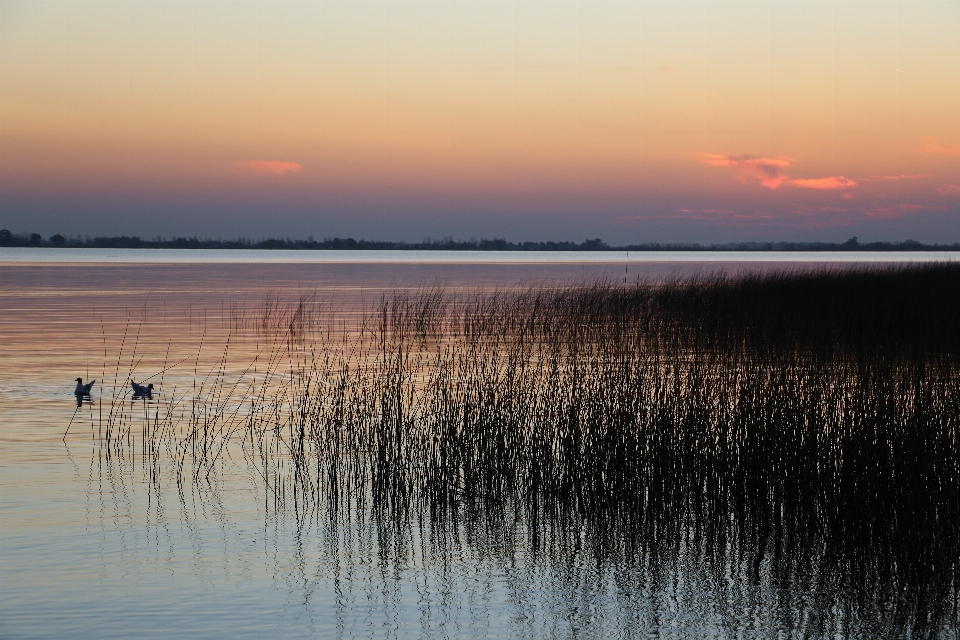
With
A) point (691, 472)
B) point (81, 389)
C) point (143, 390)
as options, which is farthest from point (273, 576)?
point (81, 389)

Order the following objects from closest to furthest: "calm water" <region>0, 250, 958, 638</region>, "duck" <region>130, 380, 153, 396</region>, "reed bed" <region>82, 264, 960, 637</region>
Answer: "calm water" <region>0, 250, 958, 638</region>, "reed bed" <region>82, 264, 960, 637</region>, "duck" <region>130, 380, 153, 396</region>

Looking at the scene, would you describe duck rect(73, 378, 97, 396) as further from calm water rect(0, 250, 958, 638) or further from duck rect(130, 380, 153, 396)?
calm water rect(0, 250, 958, 638)

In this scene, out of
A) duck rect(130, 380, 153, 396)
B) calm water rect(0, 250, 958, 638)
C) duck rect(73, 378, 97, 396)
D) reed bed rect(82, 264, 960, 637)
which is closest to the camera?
calm water rect(0, 250, 958, 638)

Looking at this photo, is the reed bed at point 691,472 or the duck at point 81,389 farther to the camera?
the duck at point 81,389

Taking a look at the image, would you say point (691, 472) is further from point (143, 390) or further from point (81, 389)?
point (81, 389)

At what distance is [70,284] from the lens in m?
44.4

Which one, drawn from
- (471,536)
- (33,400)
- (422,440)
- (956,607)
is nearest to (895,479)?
(956,607)

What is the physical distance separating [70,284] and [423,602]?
42.5 m

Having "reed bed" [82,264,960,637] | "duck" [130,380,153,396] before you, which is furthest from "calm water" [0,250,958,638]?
"duck" [130,380,153,396]

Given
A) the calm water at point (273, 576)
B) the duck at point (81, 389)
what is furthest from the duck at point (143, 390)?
the calm water at point (273, 576)

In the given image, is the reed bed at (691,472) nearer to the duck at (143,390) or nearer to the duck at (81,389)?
the duck at (143,390)

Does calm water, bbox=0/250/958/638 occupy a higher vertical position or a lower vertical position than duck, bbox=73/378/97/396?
lower

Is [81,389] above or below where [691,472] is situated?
below

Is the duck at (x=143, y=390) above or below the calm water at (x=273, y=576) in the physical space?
above
